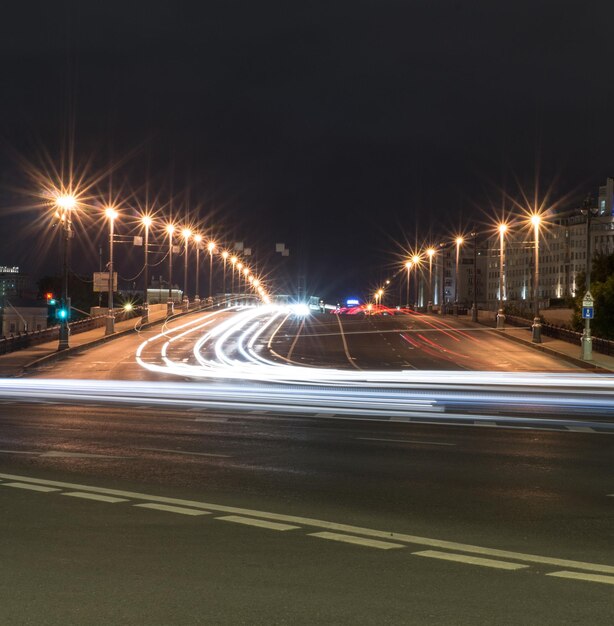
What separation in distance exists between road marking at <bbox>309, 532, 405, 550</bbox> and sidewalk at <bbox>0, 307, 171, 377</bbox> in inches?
1332

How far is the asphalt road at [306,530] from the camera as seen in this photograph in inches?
253

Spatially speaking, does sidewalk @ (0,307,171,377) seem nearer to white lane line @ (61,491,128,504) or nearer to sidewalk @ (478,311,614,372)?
sidewalk @ (478,311,614,372)

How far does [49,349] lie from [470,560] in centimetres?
5017

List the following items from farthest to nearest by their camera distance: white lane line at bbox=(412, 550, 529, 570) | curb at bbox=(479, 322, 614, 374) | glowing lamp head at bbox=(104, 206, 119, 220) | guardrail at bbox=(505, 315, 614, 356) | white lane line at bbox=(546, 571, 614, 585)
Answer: glowing lamp head at bbox=(104, 206, 119, 220) < guardrail at bbox=(505, 315, 614, 356) < curb at bbox=(479, 322, 614, 374) < white lane line at bbox=(412, 550, 529, 570) < white lane line at bbox=(546, 571, 614, 585)

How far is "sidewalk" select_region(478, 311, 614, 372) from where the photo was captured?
45125 millimetres

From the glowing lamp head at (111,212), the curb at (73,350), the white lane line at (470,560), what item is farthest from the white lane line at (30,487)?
the glowing lamp head at (111,212)

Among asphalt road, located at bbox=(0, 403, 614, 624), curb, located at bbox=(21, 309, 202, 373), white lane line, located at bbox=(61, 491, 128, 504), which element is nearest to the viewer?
asphalt road, located at bbox=(0, 403, 614, 624)

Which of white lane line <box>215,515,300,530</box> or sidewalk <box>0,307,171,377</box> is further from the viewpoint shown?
sidewalk <box>0,307,171,377</box>

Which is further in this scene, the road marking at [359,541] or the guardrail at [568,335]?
the guardrail at [568,335]

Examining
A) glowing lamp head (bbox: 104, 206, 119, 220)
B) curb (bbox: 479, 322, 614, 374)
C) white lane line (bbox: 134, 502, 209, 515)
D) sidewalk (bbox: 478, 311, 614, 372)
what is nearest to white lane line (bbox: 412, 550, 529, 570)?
white lane line (bbox: 134, 502, 209, 515)

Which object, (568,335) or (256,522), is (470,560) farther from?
(568,335)

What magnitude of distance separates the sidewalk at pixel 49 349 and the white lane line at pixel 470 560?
114ft

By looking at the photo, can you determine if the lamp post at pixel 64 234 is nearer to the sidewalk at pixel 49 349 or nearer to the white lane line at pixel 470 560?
the sidewalk at pixel 49 349

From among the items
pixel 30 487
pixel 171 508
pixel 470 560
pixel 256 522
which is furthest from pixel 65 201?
pixel 470 560
